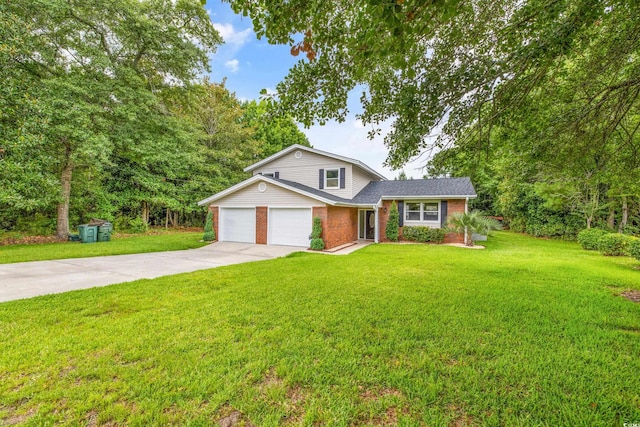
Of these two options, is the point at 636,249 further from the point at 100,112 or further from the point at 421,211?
the point at 100,112

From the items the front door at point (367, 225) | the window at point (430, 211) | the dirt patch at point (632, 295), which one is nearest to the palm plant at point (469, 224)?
the window at point (430, 211)

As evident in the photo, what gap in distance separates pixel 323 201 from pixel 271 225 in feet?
10.2

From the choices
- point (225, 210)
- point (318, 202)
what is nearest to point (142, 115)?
point (225, 210)

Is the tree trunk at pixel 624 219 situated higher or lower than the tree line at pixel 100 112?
lower

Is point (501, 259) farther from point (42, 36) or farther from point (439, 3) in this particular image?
point (42, 36)

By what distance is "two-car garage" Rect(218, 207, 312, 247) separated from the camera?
40.6ft

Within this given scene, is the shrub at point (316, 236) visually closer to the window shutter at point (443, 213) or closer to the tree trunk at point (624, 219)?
the window shutter at point (443, 213)

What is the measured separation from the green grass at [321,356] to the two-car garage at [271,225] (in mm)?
6772

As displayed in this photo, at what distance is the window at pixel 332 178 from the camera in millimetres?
15147

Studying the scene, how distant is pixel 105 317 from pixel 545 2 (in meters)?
7.44

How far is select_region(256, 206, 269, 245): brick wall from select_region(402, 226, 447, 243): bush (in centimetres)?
736

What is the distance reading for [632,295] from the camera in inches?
217

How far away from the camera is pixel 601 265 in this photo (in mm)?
8688

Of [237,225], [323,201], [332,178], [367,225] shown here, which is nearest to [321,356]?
[323,201]
